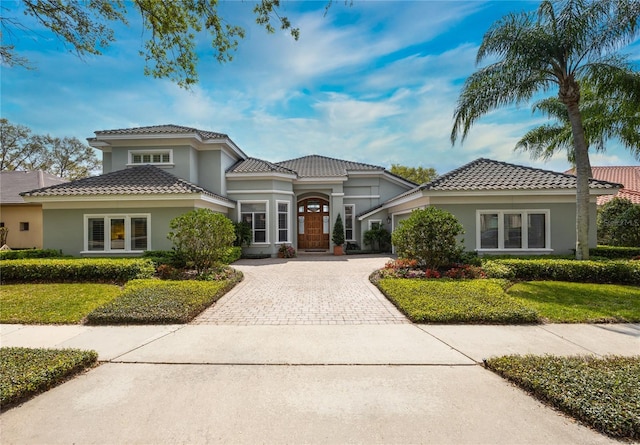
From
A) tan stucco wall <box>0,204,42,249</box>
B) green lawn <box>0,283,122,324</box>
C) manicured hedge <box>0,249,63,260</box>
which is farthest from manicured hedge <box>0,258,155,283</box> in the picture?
tan stucco wall <box>0,204,42,249</box>

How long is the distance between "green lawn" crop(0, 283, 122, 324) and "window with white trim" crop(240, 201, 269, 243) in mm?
8350

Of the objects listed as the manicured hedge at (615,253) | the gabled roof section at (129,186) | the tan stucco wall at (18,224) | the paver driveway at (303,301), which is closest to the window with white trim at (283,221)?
the gabled roof section at (129,186)

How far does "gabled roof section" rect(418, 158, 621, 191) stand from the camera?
38.3 ft

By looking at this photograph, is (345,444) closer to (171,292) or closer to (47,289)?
(171,292)

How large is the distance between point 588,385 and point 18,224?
107ft

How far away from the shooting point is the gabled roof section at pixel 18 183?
22.7 metres

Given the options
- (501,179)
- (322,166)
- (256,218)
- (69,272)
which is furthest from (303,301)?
(322,166)

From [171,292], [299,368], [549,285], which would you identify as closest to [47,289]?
[171,292]

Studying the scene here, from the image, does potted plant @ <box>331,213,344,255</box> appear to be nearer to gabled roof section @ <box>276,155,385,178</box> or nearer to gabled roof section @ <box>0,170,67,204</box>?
gabled roof section @ <box>276,155,385,178</box>

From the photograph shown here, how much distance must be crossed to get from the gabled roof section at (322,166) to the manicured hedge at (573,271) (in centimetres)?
1169

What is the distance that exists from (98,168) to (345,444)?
4619 centimetres

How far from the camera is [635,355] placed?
14.3 ft

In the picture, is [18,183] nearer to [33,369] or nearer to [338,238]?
[338,238]

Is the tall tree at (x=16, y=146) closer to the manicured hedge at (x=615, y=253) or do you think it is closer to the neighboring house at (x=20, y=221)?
A: the neighboring house at (x=20, y=221)
